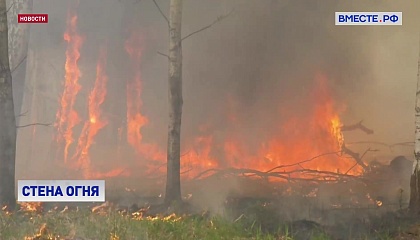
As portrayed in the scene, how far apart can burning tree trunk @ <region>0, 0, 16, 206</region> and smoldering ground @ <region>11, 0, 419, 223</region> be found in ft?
0.72

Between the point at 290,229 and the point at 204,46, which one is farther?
the point at 204,46

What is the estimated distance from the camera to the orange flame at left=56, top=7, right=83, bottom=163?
9227 mm

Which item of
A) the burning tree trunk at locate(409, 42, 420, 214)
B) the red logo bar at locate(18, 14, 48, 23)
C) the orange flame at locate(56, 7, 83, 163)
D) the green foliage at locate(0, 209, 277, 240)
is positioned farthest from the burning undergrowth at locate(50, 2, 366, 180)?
the burning tree trunk at locate(409, 42, 420, 214)

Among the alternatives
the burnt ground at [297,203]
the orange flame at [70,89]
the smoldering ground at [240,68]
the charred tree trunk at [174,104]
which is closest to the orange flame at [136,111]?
the smoldering ground at [240,68]

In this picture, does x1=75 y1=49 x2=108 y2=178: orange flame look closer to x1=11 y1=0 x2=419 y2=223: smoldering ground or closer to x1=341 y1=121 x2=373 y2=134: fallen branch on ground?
x1=11 y1=0 x2=419 y2=223: smoldering ground

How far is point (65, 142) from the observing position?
923cm

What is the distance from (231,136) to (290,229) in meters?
2.07

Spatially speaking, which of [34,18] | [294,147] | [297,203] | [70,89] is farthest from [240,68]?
[34,18]

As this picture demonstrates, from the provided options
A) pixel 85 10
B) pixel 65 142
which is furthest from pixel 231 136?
pixel 85 10

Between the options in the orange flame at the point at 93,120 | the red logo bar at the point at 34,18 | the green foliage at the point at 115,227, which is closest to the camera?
the green foliage at the point at 115,227

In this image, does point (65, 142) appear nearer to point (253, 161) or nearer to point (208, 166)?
point (208, 166)

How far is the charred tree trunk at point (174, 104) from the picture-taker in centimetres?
916

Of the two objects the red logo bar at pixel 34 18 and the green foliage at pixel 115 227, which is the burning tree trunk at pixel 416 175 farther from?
the red logo bar at pixel 34 18

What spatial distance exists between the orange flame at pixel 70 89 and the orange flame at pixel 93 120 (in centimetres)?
24
